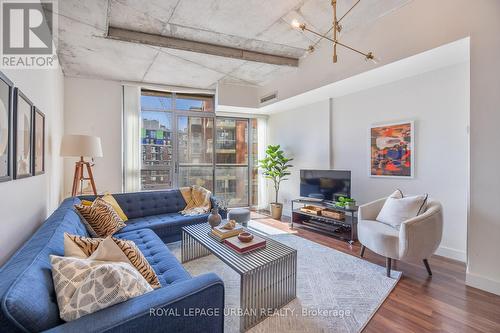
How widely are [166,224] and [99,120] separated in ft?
8.61

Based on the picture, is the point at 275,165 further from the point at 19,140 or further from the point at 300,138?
Answer: the point at 19,140

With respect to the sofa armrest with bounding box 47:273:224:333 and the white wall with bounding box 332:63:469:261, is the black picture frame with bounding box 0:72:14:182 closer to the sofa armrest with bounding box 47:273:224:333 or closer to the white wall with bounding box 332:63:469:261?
the sofa armrest with bounding box 47:273:224:333

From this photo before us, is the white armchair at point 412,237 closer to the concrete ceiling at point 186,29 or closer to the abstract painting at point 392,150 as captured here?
the abstract painting at point 392,150

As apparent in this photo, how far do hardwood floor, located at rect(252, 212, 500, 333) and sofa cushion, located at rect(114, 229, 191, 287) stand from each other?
4.78ft

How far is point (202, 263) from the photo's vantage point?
280 cm

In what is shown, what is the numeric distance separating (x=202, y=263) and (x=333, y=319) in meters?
→ 1.53

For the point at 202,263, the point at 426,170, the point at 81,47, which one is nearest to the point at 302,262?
the point at 202,263

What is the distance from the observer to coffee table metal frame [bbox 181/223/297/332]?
178 centimetres

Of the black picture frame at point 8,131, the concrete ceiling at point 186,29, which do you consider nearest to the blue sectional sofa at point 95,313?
the black picture frame at point 8,131

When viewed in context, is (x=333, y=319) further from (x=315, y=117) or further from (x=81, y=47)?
(x=81, y=47)

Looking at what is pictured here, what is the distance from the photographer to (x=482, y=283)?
2.21m

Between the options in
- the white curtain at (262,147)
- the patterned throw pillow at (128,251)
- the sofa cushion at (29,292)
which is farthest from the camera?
the white curtain at (262,147)

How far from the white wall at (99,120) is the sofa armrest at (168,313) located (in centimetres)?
384

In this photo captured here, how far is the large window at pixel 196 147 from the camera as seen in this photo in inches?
192
